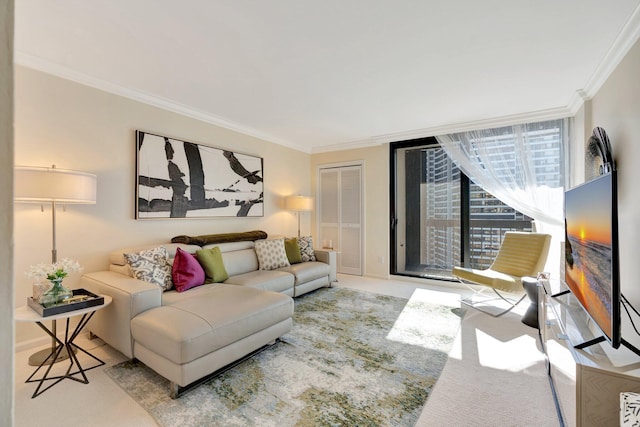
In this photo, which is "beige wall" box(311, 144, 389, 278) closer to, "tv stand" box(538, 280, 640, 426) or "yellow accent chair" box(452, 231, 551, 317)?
"yellow accent chair" box(452, 231, 551, 317)

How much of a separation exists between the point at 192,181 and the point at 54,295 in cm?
191

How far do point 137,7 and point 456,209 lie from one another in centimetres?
442

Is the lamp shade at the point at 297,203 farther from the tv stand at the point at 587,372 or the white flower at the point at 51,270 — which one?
the tv stand at the point at 587,372

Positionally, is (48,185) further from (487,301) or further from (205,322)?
(487,301)

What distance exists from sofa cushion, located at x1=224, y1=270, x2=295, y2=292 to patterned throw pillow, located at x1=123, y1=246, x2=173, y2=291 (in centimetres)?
65

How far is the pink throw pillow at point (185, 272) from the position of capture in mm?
2754

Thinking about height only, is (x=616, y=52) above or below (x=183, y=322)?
above

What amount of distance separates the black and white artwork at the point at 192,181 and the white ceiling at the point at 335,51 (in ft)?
1.72

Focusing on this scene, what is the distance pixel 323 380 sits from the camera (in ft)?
6.72

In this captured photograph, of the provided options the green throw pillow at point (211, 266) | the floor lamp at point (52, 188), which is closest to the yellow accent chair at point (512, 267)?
the green throw pillow at point (211, 266)

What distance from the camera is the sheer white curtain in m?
3.66

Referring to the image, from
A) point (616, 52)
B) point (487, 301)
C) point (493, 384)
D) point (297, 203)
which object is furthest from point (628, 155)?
point (297, 203)

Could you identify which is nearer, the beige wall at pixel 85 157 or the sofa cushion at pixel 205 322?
the sofa cushion at pixel 205 322

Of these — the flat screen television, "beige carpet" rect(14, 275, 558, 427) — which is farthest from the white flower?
the flat screen television
